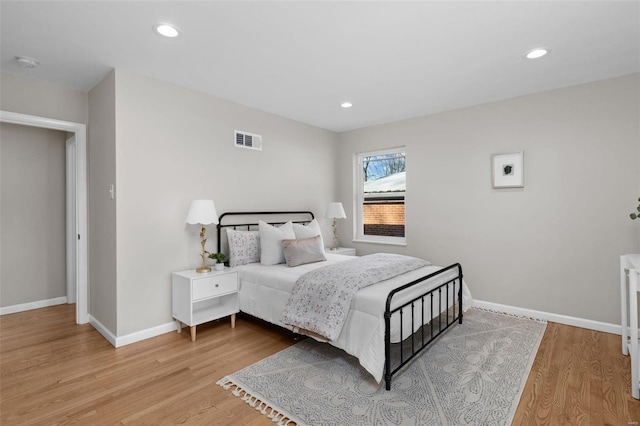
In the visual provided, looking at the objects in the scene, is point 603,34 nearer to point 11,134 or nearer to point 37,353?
point 37,353

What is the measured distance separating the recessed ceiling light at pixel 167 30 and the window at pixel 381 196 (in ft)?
11.0

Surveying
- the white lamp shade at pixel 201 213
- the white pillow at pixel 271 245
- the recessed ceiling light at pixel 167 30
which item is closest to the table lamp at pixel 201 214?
the white lamp shade at pixel 201 213

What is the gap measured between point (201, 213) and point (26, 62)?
1.92 meters

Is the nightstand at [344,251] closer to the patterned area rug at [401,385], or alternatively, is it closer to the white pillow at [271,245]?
the white pillow at [271,245]

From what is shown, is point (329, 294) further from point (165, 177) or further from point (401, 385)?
point (165, 177)

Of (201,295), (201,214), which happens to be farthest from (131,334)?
(201,214)

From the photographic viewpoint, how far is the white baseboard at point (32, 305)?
3.82m

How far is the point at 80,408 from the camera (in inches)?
80.6

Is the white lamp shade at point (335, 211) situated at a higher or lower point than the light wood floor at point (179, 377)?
higher

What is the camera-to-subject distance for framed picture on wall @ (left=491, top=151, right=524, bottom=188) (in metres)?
3.67

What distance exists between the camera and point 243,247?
3.66 metres

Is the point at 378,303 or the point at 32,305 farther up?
the point at 378,303

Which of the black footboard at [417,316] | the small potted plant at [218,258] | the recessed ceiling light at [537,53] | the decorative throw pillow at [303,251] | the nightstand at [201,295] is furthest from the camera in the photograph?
the decorative throw pillow at [303,251]

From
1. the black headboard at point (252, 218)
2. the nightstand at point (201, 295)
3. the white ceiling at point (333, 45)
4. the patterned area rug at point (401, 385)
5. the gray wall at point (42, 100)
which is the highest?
the white ceiling at point (333, 45)
